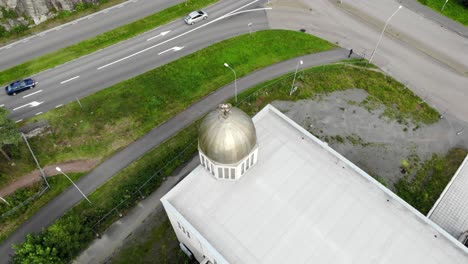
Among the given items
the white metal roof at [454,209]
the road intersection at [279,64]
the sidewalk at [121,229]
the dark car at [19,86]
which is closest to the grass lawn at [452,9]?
the road intersection at [279,64]

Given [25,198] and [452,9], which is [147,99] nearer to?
[25,198]

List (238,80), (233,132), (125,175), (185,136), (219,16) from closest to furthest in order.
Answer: (233,132) < (125,175) < (185,136) < (238,80) < (219,16)

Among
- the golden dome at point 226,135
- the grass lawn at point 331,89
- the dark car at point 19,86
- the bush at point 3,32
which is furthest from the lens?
the bush at point 3,32

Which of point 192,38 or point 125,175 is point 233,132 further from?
point 192,38

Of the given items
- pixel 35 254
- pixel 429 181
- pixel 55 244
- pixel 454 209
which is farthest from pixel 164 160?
pixel 429 181

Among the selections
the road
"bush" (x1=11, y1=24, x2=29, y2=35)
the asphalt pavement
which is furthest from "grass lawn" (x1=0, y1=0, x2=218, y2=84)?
the asphalt pavement

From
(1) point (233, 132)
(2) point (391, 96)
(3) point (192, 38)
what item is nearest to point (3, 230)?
(1) point (233, 132)

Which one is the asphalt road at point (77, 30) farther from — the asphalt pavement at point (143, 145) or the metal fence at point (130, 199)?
the metal fence at point (130, 199)
